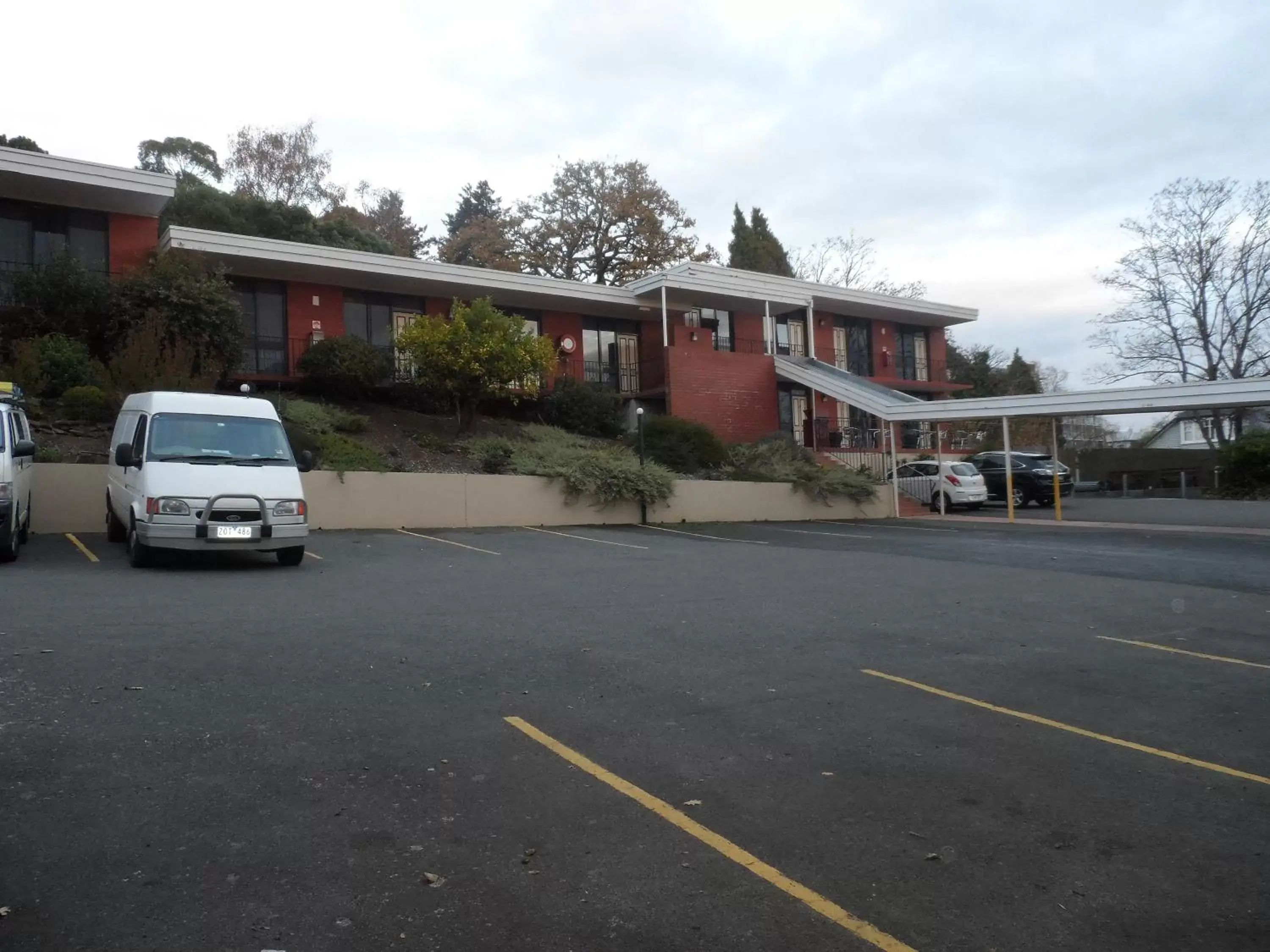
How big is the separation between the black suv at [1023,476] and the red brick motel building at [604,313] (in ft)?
12.9

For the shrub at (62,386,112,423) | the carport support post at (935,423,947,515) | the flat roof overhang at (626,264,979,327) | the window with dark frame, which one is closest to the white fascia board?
the carport support post at (935,423,947,515)

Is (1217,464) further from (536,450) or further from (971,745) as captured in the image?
(971,745)

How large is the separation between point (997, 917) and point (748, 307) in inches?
1214

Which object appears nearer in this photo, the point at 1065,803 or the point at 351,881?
the point at 351,881

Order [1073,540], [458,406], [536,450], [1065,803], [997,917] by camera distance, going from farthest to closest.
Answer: [458,406] < [536,450] < [1073,540] < [1065,803] < [997,917]

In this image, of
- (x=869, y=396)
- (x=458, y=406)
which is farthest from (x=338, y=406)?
(x=869, y=396)

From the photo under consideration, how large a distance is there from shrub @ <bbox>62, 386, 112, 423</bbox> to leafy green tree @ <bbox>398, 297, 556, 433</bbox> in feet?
24.1

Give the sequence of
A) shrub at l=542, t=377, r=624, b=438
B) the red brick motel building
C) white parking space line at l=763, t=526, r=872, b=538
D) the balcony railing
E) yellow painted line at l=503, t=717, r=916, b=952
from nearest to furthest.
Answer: yellow painted line at l=503, t=717, r=916, b=952
white parking space line at l=763, t=526, r=872, b=538
the red brick motel building
shrub at l=542, t=377, r=624, b=438
the balcony railing

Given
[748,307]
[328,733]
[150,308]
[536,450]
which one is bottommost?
[328,733]

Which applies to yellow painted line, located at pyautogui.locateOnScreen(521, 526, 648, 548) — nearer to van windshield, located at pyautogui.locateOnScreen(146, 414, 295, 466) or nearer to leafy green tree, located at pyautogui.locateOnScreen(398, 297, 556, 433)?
leafy green tree, located at pyautogui.locateOnScreen(398, 297, 556, 433)

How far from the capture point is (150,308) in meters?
20.3

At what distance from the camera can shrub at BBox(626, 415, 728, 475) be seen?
25.4 meters

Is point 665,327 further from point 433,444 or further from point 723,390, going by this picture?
point 433,444

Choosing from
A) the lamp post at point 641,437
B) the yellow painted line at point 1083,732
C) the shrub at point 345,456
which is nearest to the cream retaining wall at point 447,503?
the shrub at point 345,456
